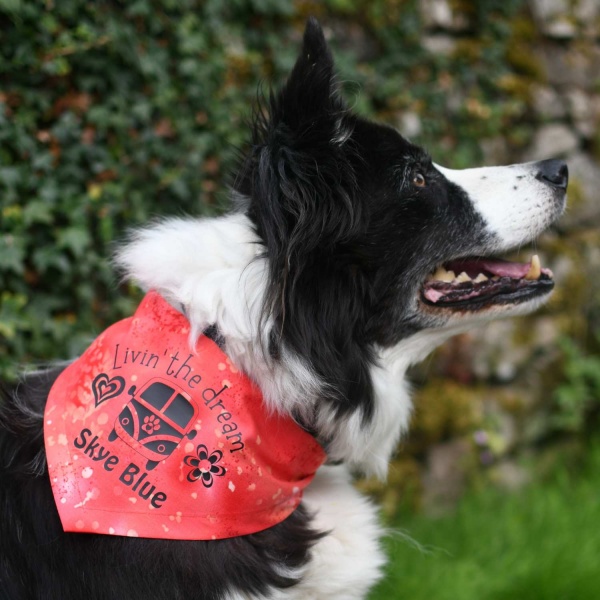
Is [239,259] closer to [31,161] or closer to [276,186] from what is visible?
[276,186]

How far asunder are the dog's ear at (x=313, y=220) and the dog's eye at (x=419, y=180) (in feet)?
0.78

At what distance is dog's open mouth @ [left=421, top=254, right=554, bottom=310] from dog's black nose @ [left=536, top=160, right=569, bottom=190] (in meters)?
Result: 0.25

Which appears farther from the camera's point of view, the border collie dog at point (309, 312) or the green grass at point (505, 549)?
the green grass at point (505, 549)

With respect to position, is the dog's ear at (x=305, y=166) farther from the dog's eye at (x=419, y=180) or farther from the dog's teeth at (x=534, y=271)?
the dog's teeth at (x=534, y=271)

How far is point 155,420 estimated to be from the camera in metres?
1.71

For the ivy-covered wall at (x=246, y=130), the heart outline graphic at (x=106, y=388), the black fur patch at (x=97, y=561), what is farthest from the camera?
the ivy-covered wall at (x=246, y=130)

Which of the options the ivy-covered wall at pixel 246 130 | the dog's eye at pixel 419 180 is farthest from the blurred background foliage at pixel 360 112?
the dog's eye at pixel 419 180

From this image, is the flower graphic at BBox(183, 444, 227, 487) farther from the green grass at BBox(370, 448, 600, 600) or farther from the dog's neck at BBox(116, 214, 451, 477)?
the green grass at BBox(370, 448, 600, 600)

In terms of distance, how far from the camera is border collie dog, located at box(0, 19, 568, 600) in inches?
65.9

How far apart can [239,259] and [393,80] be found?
86.4 inches

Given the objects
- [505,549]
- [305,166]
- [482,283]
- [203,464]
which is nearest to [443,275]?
[482,283]

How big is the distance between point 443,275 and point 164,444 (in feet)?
3.21

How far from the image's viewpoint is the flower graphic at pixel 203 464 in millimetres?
1708

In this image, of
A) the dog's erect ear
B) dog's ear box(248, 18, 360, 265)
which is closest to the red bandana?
dog's ear box(248, 18, 360, 265)
